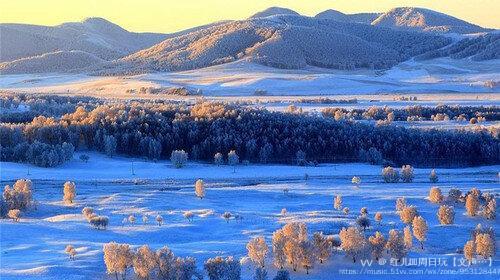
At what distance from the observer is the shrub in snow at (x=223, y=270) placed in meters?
14.8

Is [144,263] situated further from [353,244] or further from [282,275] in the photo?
[353,244]

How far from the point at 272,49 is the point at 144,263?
96277 millimetres

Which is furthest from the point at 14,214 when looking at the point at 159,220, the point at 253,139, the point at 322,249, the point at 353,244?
the point at 253,139

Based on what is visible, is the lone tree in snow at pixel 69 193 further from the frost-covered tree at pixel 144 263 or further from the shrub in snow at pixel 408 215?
the shrub in snow at pixel 408 215

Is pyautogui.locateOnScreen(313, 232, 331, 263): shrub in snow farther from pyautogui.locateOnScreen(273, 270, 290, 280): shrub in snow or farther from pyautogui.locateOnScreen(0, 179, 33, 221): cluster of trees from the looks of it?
pyautogui.locateOnScreen(0, 179, 33, 221): cluster of trees

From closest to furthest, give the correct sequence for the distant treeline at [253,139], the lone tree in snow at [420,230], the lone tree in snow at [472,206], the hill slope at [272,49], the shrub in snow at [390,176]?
the lone tree in snow at [420,230]
the lone tree in snow at [472,206]
the shrub in snow at [390,176]
the distant treeline at [253,139]
the hill slope at [272,49]

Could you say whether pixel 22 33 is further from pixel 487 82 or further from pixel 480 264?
pixel 480 264

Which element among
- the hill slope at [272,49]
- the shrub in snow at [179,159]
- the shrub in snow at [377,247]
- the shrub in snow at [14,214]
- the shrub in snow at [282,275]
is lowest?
the shrub in snow at [282,275]

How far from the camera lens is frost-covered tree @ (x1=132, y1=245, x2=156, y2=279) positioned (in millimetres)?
14711

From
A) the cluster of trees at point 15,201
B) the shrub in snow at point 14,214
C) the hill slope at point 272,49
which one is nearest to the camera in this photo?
→ the shrub in snow at point 14,214

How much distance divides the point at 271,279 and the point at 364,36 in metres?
130

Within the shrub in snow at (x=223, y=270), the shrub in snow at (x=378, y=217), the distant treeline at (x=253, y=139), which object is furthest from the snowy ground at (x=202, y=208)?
the distant treeline at (x=253, y=139)

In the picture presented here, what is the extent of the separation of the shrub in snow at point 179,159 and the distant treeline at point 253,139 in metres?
2.41

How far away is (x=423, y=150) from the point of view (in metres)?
35.2
